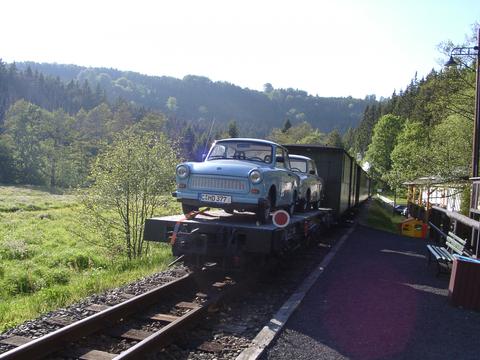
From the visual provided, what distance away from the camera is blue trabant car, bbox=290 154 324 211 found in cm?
1173

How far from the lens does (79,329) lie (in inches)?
207

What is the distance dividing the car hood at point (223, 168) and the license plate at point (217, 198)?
40 cm

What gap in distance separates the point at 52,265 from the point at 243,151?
388 inches

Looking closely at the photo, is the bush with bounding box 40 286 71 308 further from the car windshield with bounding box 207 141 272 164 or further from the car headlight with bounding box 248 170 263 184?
the car windshield with bounding box 207 141 272 164

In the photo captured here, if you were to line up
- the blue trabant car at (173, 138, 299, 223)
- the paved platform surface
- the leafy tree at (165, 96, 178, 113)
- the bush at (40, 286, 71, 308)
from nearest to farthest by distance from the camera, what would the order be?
the paved platform surface < the bush at (40, 286, 71, 308) < the blue trabant car at (173, 138, 299, 223) < the leafy tree at (165, 96, 178, 113)

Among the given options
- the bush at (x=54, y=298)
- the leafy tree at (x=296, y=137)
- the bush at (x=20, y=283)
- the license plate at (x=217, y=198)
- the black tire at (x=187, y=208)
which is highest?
the leafy tree at (x=296, y=137)

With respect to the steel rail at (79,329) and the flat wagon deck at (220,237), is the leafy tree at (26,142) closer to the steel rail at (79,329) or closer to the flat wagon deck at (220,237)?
the flat wagon deck at (220,237)

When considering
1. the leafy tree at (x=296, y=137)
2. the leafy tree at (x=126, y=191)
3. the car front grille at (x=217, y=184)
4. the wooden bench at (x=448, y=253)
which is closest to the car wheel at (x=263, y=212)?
the car front grille at (x=217, y=184)

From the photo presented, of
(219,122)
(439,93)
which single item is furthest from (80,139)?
(219,122)

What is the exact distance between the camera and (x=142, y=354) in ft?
15.8

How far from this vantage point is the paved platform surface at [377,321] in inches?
213

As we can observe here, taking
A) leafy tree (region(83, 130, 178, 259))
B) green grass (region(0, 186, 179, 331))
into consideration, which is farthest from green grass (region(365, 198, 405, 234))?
leafy tree (region(83, 130, 178, 259))

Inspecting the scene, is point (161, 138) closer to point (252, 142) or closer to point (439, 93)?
point (252, 142)

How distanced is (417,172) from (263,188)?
17737 millimetres
